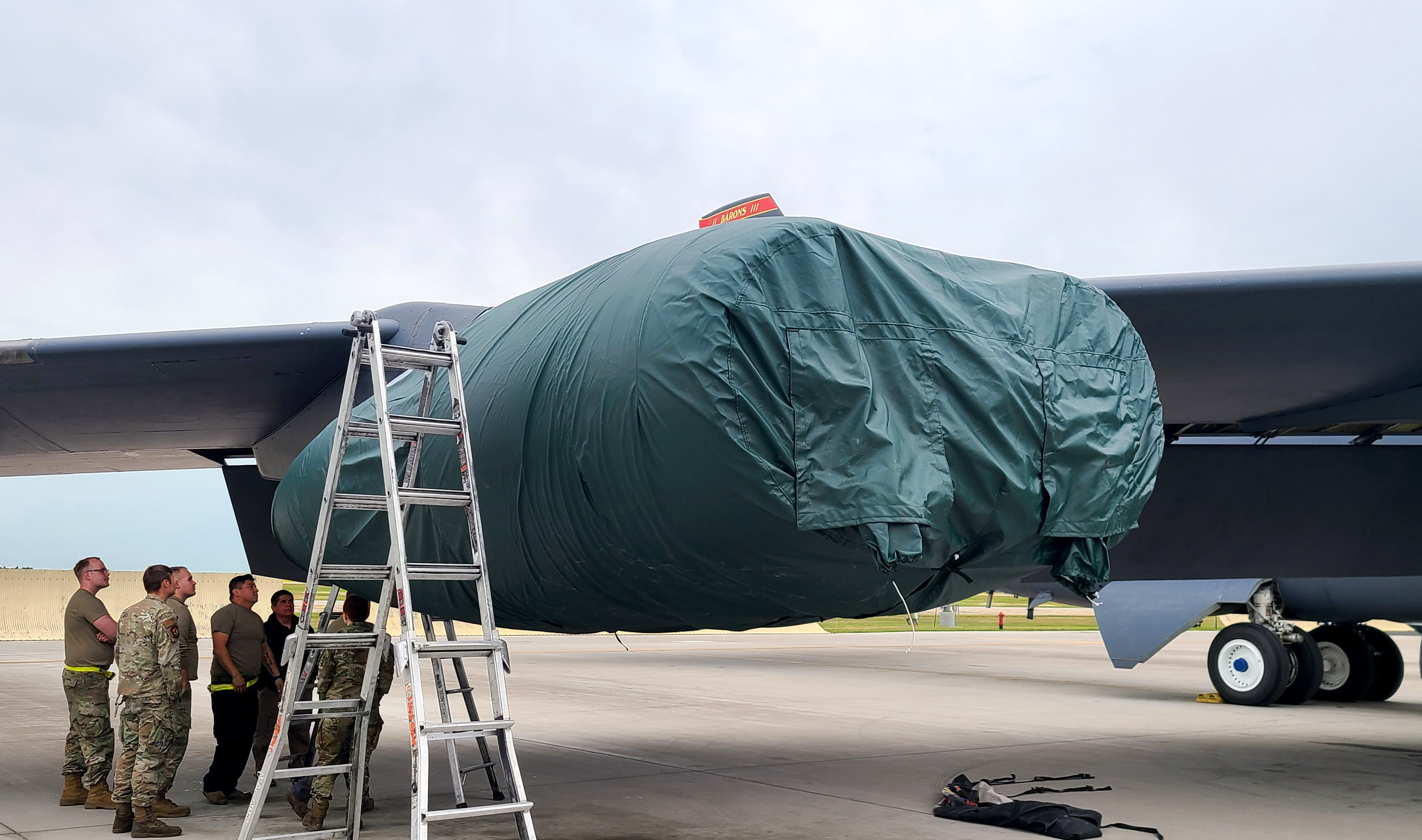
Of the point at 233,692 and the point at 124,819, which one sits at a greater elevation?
the point at 233,692

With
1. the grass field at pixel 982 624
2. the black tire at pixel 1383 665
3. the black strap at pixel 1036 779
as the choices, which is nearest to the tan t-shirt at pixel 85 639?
the black strap at pixel 1036 779

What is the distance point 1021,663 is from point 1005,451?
64.0 ft

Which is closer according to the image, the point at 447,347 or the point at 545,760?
the point at 447,347

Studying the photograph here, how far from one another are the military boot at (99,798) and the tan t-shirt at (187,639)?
0.86 m

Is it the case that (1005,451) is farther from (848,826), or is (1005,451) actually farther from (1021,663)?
(1021,663)

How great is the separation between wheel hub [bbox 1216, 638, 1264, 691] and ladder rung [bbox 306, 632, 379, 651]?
11.6 m

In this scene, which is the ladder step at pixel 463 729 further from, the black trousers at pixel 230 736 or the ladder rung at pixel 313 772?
the black trousers at pixel 230 736

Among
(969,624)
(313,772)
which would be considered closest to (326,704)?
(313,772)

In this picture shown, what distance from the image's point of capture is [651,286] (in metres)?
3.95

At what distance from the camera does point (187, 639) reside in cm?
664

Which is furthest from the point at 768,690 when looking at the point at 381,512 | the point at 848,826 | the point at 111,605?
the point at 111,605

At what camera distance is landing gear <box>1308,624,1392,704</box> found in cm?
1410

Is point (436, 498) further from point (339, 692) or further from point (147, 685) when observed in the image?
point (147, 685)

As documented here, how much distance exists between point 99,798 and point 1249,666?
12.2m
